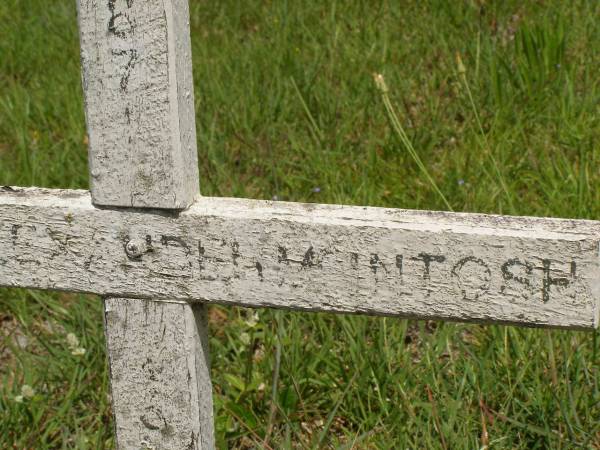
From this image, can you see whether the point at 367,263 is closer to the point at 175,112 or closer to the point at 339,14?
the point at 175,112

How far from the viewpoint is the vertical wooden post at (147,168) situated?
52.3 inches

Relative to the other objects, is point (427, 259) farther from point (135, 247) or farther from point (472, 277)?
point (135, 247)

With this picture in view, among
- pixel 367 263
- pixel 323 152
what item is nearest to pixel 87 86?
pixel 367 263

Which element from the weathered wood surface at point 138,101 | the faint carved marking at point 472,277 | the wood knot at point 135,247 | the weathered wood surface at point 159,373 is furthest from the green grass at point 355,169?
the weathered wood surface at point 138,101

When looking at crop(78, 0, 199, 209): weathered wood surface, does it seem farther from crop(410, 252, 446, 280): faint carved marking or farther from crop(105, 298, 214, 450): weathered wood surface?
crop(410, 252, 446, 280): faint carved marking

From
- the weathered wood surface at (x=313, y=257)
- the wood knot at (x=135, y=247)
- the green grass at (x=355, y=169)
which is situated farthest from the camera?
the green grass at (x=355, y=169)

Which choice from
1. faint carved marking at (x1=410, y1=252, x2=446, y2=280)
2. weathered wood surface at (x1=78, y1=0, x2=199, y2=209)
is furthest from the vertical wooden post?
→ faint carved marking at (x1=410, y1=252, x2=446, y2=280)

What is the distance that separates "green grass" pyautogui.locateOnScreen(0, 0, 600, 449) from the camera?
1898 mm

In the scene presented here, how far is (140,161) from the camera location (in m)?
1.38

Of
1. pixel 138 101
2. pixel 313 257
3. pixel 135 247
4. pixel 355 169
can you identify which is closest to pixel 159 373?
pixel 135 247

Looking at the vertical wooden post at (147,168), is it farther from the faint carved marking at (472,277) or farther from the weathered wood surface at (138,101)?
the faint carved marking at (472,277)

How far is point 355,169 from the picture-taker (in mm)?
2689

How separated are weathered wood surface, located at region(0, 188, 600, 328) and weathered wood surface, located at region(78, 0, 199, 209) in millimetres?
53

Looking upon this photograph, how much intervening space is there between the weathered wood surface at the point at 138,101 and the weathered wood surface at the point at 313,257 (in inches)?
2.1
